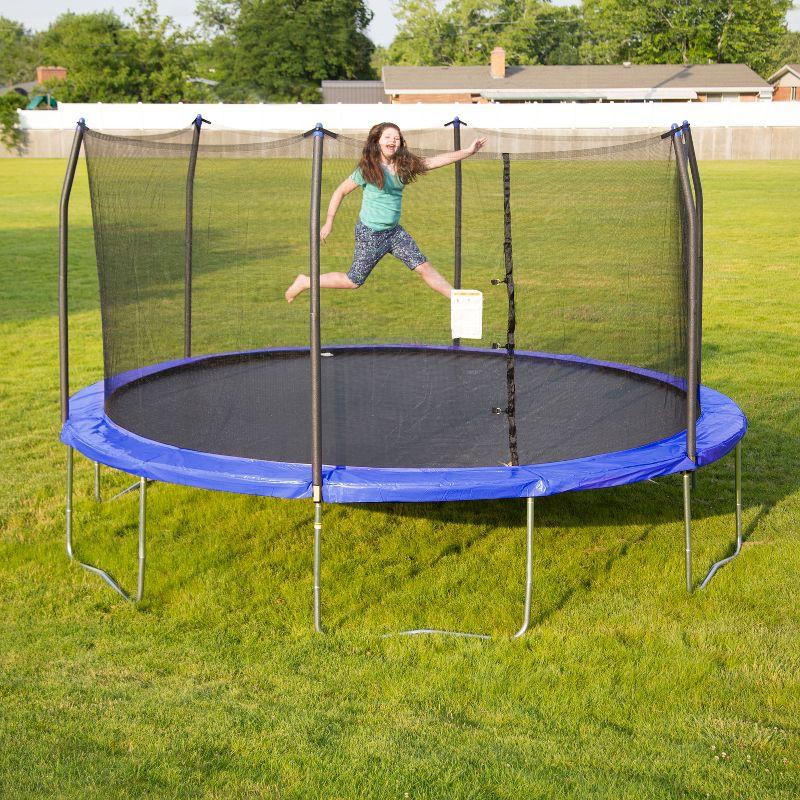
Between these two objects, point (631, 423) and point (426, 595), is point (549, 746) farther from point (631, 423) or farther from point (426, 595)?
point (631, 423)

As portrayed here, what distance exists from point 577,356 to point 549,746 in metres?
2.56

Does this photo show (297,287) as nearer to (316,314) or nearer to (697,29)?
(316,314)

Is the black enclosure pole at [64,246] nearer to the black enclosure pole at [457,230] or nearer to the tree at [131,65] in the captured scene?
the black enclosure pole at [457,230]

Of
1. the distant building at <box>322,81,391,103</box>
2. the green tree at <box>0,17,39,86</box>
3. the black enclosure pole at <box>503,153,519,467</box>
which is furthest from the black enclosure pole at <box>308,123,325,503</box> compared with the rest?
the green tree at <box>0,17,39,86</box>

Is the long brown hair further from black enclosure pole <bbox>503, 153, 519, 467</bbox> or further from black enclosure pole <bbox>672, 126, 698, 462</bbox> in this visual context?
black enclosure pole <bbox>672, 126, 698, 462</bbox>

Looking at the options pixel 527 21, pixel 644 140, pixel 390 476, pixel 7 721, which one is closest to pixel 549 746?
pixel 390 476

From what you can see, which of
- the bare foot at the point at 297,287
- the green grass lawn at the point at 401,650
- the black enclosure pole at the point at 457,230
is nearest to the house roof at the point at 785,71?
the black enclosure pole at the point at 457,230

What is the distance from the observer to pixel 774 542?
380 centimetres

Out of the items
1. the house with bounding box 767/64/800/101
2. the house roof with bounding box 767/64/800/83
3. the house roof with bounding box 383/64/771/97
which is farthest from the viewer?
the house roof with bounding box 767/64/800/83

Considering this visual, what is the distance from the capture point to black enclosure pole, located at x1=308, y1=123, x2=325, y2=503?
300 centimetres

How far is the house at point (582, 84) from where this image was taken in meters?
37.4

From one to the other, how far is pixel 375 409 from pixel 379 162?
2.89ft

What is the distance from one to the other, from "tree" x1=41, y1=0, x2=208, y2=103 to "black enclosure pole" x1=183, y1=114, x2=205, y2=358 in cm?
3751

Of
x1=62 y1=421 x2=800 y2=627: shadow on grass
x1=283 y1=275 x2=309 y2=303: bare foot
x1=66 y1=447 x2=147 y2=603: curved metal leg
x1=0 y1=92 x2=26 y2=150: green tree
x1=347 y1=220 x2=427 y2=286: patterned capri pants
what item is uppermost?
x1=0 y1=92 x2=26 y2=150: green tree
